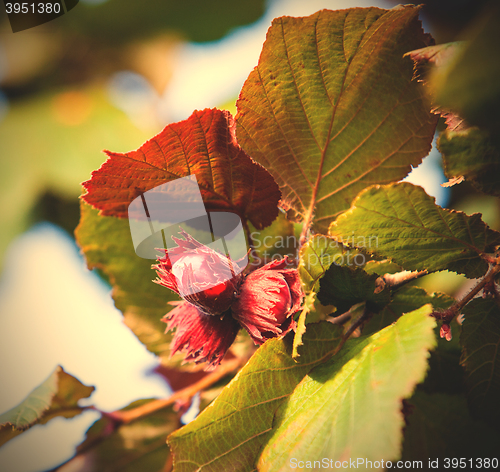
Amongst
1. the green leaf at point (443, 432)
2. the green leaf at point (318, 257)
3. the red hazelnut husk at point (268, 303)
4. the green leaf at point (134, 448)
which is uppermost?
the green leaf at point (318, 257)

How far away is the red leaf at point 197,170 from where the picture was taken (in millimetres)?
382

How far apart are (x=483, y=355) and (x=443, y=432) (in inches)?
4.4

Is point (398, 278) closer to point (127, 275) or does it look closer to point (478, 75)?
point (478, 75)

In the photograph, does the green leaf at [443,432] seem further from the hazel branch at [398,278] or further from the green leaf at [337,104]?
the green leaf at [337,104]

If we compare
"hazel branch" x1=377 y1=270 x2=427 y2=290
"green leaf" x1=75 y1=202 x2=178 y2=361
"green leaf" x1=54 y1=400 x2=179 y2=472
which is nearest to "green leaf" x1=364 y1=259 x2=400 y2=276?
"hazel branch" x1=377 y1=270 x2=427 y2=290

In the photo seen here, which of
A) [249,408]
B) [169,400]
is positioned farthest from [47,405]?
[249,408]

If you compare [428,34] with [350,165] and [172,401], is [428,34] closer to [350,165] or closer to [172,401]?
[350,165]

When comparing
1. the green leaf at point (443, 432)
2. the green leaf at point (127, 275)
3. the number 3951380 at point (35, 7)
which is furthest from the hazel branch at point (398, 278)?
the number 3951380 at point (35, 7)

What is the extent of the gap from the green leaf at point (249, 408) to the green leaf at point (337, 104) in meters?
0.20

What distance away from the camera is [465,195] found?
37.8 inches

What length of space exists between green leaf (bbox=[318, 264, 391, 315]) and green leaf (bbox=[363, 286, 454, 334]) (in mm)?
52

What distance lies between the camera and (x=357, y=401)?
0.27 m

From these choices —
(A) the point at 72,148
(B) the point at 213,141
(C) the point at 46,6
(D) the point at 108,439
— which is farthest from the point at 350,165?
(A) the point at 72,148

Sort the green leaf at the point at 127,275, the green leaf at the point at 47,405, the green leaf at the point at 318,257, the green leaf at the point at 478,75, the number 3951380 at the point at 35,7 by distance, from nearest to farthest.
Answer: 1. the green leaf at the point at 478,75
2. the green leaf at the point at 318,257
3. the green leaf at the point at 47,405
4. the green leaf at the point at 127,275
5. the number 3951380 at the point at 35,7
